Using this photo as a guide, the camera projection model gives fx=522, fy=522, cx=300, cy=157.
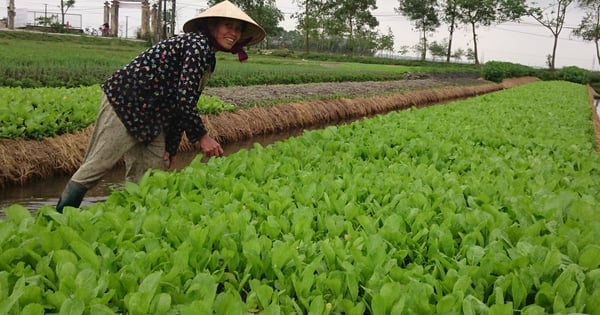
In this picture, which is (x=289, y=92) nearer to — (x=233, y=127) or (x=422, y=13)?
(x=233, y=127)

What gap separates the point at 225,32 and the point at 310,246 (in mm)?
1995

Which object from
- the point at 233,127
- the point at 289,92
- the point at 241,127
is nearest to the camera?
the point at 233,127

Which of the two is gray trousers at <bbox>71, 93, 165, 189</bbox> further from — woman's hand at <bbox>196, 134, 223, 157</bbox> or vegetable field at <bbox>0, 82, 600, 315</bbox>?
vegetable field at <bbox>0, 82, 600, 315</bbox>

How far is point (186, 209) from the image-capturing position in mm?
2402

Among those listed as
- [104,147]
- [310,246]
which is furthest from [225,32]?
[310,246]

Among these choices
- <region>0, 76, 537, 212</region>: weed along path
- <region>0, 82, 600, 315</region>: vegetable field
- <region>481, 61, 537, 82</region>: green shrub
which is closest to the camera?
<region>0, 82, 600, 315</region>: vegetable field

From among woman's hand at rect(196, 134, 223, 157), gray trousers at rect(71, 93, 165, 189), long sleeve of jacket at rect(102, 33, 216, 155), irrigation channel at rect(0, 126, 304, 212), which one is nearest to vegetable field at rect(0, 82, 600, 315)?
woman's hand at rect(196, 134, 223, 157)

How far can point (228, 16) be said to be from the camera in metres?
3.44

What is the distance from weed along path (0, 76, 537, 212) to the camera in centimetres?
624

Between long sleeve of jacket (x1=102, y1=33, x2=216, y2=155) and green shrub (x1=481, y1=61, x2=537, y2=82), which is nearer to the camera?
long sleeve of jacket (x1=102, y1=33, x2=216, y2=155)

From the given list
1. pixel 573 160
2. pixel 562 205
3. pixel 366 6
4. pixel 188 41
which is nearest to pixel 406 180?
pixel 562 205

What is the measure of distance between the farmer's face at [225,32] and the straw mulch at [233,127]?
395cm

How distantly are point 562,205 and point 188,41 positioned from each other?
7.89 feet

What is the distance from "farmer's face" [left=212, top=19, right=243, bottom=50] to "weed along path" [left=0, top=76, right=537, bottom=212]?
1.23m
